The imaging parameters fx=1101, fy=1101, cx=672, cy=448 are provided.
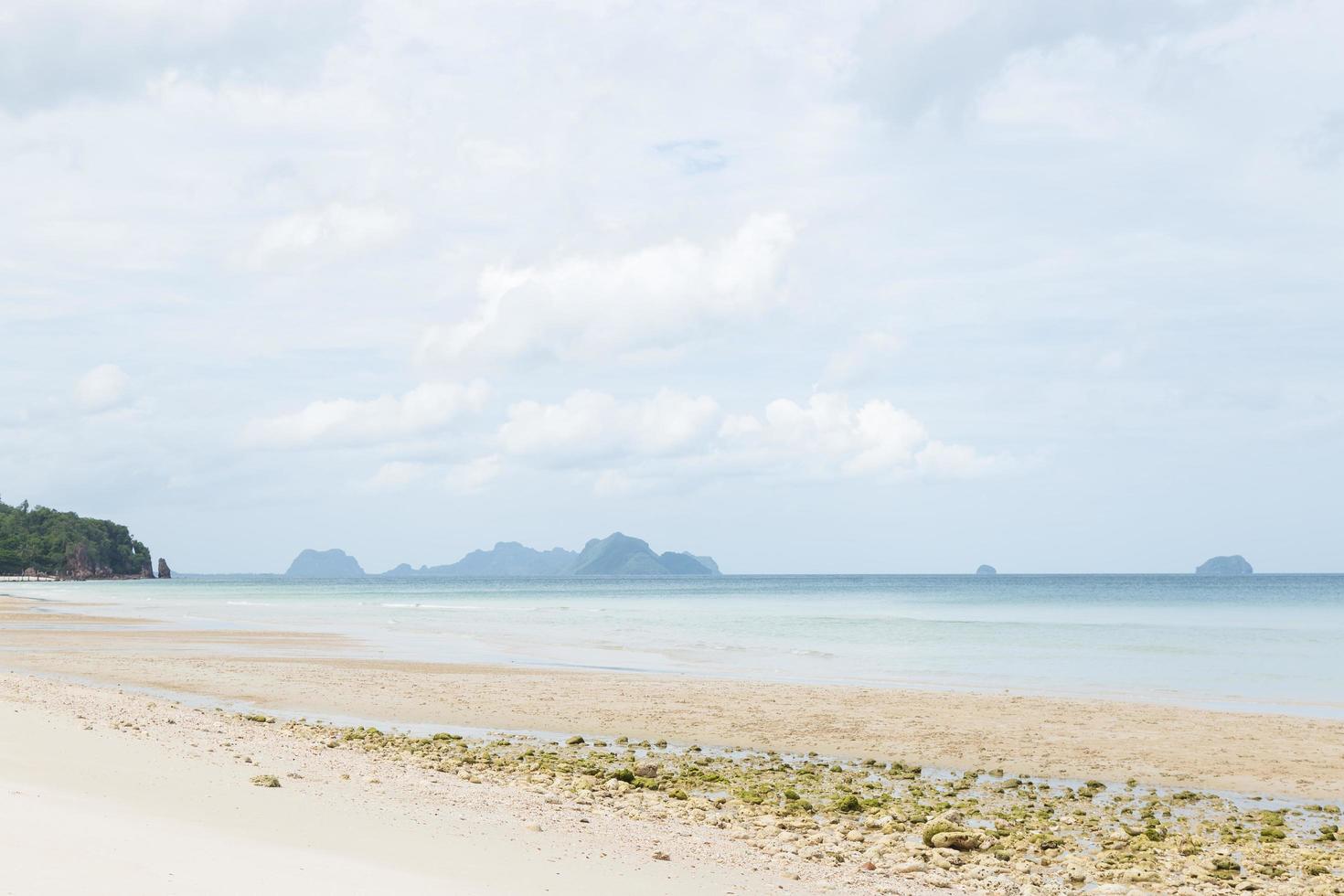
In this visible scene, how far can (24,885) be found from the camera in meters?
6.46

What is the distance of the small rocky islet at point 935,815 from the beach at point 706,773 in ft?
0.16

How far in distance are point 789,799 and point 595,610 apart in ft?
209

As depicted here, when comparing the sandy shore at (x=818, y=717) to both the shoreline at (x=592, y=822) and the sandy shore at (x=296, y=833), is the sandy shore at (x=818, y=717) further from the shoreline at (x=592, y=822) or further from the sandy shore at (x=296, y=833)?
the sandy shore at (x=296, y=833)

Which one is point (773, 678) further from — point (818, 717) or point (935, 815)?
point (935, 815)

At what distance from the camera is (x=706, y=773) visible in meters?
14.3

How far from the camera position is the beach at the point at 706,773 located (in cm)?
953

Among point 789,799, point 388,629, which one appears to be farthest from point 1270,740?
point 388,629

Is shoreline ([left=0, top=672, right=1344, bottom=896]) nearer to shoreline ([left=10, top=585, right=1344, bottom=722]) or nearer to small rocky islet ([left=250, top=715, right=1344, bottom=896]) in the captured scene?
small rocky islet ([left=250, top=715, right=1344, bottom=896])

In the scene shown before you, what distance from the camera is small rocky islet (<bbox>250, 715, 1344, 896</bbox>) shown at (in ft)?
32.3

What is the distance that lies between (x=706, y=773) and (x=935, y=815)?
3.36m

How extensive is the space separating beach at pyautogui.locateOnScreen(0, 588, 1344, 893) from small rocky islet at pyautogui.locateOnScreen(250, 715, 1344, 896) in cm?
5

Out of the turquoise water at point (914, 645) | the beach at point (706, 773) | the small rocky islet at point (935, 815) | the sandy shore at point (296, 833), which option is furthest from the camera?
the turquoise water at point (914, 645)

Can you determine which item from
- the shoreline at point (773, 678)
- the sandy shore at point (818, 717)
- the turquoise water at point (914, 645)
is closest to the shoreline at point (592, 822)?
the sandy shore at point (818, 717)

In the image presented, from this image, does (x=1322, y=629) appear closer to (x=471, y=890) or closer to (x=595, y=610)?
(x=595, y=610)
